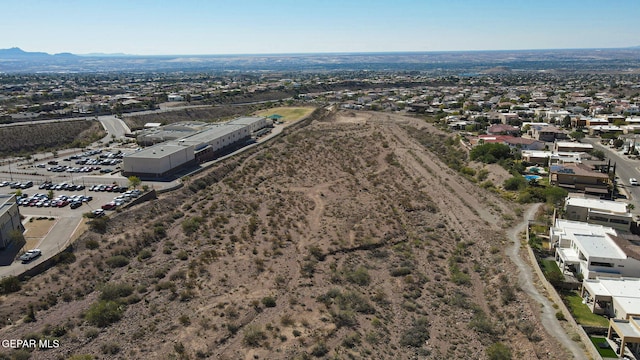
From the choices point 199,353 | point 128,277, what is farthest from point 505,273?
point 128,277

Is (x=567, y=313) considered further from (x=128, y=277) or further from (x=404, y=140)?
(x=404, y=140)

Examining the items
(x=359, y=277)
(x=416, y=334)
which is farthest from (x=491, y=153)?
(x=416, y=334)

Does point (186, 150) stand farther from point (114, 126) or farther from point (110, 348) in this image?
point (114, 126)

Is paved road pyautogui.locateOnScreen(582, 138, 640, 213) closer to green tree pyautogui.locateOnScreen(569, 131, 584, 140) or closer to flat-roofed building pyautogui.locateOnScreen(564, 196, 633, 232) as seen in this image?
green tree pyautogui.locateOnScreen(569, 131, 584, 140)

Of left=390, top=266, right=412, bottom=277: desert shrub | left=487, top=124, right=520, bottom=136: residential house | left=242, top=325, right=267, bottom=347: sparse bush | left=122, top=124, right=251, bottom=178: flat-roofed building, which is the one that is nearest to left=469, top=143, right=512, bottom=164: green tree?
left=487, top=124, right=520, bottom=136: residential house

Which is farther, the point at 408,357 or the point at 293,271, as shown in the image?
the point at 293,271
